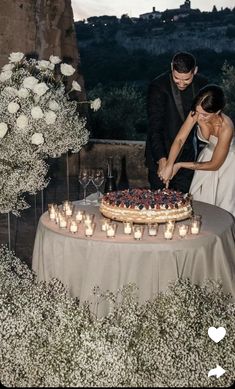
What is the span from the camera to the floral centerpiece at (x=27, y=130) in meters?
4.38

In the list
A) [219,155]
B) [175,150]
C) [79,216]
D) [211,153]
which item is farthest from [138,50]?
[79,216]

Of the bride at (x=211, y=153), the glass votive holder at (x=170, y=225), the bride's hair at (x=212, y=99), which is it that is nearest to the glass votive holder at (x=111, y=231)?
the glass votive holder at (x=170, y=225)

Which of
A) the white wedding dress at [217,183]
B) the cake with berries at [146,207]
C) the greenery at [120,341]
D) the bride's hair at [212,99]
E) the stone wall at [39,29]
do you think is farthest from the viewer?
the stone wall at [39,29]

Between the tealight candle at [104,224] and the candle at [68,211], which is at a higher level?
the tealight candle at [104,224]

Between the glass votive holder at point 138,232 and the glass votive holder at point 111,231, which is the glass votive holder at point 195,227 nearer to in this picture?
the glass votive holder at point 138,232

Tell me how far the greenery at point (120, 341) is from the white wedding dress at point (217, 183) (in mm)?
1580

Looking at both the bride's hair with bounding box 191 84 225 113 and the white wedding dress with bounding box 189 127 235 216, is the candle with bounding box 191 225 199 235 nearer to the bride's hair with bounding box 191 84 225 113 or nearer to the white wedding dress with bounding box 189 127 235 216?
the bride's hair with bounding box 191 84 225 113

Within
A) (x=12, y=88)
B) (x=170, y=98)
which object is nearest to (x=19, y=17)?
(x=170, y=98)

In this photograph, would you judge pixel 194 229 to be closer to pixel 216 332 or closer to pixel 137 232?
pixel 137 232

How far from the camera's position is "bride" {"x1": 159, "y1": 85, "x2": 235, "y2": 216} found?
480cm

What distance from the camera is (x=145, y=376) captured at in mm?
3328

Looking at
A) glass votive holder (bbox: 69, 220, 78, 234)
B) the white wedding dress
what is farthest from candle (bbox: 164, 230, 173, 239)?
the white wedding dress

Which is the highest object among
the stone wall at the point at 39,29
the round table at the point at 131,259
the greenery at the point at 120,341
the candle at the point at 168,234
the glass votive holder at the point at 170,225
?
the stone wall at the point at 39,29

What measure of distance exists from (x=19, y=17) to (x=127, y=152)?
131 inches
